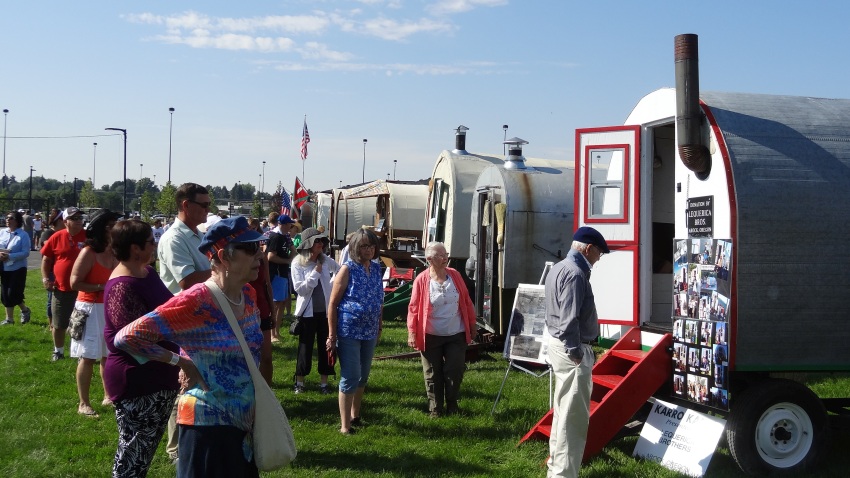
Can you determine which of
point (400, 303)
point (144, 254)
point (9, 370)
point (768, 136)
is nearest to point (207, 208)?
point (144, 254)

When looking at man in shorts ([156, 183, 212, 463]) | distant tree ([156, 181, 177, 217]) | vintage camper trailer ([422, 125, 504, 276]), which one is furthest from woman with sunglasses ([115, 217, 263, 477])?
distant tree ([156, 181, 177, 217])

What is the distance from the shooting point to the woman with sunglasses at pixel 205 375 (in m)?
3.39

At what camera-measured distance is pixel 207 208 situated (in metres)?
5.82

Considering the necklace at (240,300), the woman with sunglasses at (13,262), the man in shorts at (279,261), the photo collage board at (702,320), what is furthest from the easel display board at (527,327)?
the woman with sunglasses at (13,262)

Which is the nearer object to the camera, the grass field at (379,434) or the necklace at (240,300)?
the necklace at (240,300)

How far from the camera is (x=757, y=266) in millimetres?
6258

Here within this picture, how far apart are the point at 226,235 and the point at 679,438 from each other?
456 cm

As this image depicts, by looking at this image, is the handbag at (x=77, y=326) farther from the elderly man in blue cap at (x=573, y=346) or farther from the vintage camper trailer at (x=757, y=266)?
the vintage camper trailer at (x=757, y=266)

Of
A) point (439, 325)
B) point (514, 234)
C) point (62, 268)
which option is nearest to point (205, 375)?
point (439, 325)

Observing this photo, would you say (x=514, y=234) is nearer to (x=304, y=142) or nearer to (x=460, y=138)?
(x=460, y=138)

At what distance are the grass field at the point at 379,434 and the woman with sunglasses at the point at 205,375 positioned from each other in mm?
2974

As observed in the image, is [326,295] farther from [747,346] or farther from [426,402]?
[747,346]

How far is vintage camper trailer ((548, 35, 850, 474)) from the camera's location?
20.6 ft

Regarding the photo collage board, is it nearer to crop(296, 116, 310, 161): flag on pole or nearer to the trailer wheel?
the trailer wheel
